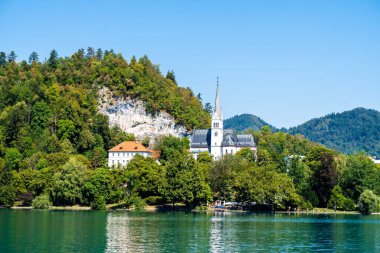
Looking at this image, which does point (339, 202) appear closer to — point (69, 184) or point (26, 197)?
point (69, 184)

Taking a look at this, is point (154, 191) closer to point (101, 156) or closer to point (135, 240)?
point (101, 156)

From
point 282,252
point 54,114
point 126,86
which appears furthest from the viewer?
point 126,86

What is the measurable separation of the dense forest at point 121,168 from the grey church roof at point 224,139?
2.97m

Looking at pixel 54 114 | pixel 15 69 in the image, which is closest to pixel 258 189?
pixel 54 114

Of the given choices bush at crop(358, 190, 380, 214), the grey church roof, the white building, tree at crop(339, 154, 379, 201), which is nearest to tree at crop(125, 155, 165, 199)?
the white building

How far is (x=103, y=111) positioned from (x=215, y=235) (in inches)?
4273

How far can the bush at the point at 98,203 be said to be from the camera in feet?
351

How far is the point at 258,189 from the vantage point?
102188 millimetres

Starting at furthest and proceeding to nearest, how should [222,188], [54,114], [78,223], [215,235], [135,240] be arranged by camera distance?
[54,114] < [222,188] < [78,223] < [215,235] < [135,240]

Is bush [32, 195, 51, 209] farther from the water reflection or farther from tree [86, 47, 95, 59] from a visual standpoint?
tree [86, 47, 95, 59]

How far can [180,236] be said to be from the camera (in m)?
59.4

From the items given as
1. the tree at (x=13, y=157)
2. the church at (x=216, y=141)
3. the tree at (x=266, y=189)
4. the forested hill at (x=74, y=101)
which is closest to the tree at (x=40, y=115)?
the forested hill at (x=74, y=101)

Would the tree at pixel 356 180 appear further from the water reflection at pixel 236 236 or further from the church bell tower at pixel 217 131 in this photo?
the church bell tower at pixel 217 131

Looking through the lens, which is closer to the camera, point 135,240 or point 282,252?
point 282,252
